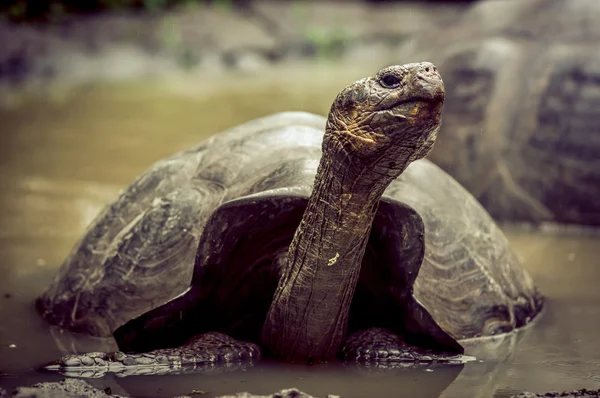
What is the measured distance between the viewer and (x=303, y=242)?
281 centimetres

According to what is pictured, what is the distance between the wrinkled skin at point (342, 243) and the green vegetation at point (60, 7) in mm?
10176

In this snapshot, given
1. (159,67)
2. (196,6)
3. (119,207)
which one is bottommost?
(119,207)

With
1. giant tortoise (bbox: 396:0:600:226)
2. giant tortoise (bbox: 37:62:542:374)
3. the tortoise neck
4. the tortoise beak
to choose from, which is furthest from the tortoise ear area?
giant tortoise (bbox: 396:0:600:226)

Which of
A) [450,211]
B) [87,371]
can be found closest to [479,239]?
[450,211]

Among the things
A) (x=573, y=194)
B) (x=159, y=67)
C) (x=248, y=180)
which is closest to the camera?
(x=248, y=180)

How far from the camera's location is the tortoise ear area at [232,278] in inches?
118

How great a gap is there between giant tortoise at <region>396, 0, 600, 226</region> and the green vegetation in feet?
25.4

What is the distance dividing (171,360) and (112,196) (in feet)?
10.3

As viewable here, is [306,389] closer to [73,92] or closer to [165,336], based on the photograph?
[165,336]

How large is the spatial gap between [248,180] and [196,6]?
38.8 feet

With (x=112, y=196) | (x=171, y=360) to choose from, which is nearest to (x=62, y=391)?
(x=171, y=360)

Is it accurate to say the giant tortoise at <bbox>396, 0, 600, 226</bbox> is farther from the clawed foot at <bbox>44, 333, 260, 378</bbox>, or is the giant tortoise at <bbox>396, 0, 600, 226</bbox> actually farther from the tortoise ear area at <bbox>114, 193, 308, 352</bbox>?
the clawed foot at <bbox>44, 333, 260, 378</bbox>

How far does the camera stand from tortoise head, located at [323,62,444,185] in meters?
2.46

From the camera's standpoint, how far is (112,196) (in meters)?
6.04
